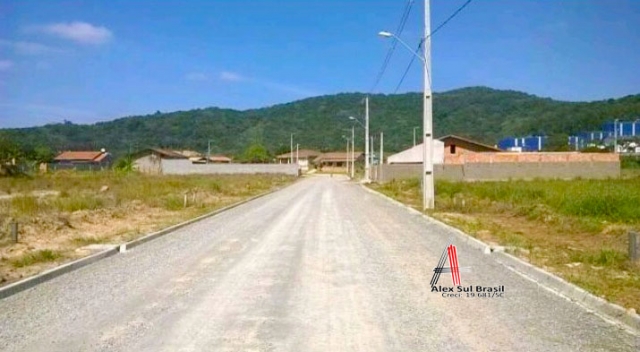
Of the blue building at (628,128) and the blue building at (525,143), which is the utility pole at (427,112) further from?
the blue building at (628,128)

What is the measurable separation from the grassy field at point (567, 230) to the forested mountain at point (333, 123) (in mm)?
84937

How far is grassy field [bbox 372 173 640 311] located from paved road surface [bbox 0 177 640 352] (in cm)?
108

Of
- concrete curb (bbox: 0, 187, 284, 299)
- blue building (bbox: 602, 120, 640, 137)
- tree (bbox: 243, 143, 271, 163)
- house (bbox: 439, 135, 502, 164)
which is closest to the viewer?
concrete curb (bbox: 0, 187, 284, 299)

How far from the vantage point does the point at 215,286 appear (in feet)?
31.6

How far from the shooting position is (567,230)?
1841 centimetres

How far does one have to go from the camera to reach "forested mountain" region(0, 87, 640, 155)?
129 m

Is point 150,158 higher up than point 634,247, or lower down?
higher up

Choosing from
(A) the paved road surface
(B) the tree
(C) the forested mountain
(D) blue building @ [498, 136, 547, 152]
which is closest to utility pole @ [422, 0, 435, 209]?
(A) the paved road surface

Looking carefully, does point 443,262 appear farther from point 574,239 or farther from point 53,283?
point 53,283

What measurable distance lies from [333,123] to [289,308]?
553 ft

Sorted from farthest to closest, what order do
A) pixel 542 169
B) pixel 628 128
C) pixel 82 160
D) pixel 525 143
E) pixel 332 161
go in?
pixel 332 161, pixel 82 160, pixel 525 143, pixel 628 128, pixel 542 169

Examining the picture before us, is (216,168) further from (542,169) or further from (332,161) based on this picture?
(332,161)

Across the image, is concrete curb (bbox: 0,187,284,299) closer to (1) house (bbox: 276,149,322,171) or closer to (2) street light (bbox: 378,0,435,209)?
(2) street light (bbox: 378,0,435,209)

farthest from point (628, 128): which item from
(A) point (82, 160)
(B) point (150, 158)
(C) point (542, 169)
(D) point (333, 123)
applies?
(A) point (82, 160)
